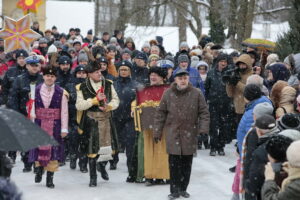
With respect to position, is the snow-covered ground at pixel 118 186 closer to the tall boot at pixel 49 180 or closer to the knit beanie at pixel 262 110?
the tall boot at pixel 49 180

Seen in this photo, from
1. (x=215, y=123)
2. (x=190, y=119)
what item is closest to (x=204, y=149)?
(x=215, y=123)

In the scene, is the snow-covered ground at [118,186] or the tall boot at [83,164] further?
the tall boot at [83,164]

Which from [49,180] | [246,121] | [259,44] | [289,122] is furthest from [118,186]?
[259,44]

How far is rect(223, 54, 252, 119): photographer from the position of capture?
1170 cm

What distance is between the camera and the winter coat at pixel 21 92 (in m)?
11.2

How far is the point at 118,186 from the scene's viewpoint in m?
10.4

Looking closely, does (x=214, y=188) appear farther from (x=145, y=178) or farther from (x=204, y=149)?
(x=204, y=149)

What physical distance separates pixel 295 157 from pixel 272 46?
940 cm

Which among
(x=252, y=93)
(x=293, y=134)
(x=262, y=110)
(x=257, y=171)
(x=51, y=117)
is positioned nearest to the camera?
(x=293, y=134)

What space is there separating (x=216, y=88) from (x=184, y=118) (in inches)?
157

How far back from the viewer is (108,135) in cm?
1025

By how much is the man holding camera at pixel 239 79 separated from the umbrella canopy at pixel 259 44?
6.77 ft

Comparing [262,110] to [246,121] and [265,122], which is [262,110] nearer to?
[265,122]

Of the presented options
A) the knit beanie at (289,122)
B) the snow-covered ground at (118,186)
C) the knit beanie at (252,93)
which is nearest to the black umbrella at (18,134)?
the knit beanie at (289,122)
